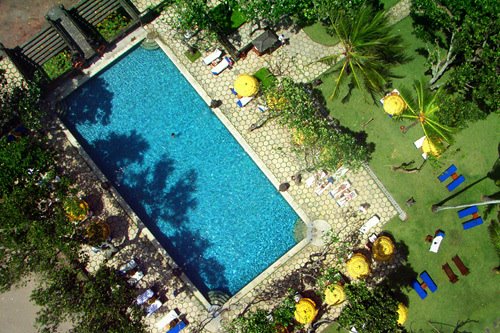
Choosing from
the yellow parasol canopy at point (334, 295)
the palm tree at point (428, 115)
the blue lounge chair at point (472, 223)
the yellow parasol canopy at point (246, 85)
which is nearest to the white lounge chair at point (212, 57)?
the yellow parasol canopy at point (246, 85)

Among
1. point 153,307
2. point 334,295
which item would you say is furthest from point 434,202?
point 153,307

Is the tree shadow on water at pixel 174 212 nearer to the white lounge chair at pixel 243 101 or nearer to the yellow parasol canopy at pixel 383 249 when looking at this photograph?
the white lounge chair at pixel 243 101

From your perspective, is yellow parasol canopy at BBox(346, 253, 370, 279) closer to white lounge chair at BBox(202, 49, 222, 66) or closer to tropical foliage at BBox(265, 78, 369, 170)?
tropical foliage at BBox(265, 78, 369, 170)

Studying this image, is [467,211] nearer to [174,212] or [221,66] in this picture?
[221,66]

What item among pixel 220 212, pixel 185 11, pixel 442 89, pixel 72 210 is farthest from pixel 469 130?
pixel 72 210

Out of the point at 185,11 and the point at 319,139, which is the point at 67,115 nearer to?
the point at 185,11

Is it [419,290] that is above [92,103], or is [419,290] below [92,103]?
below
